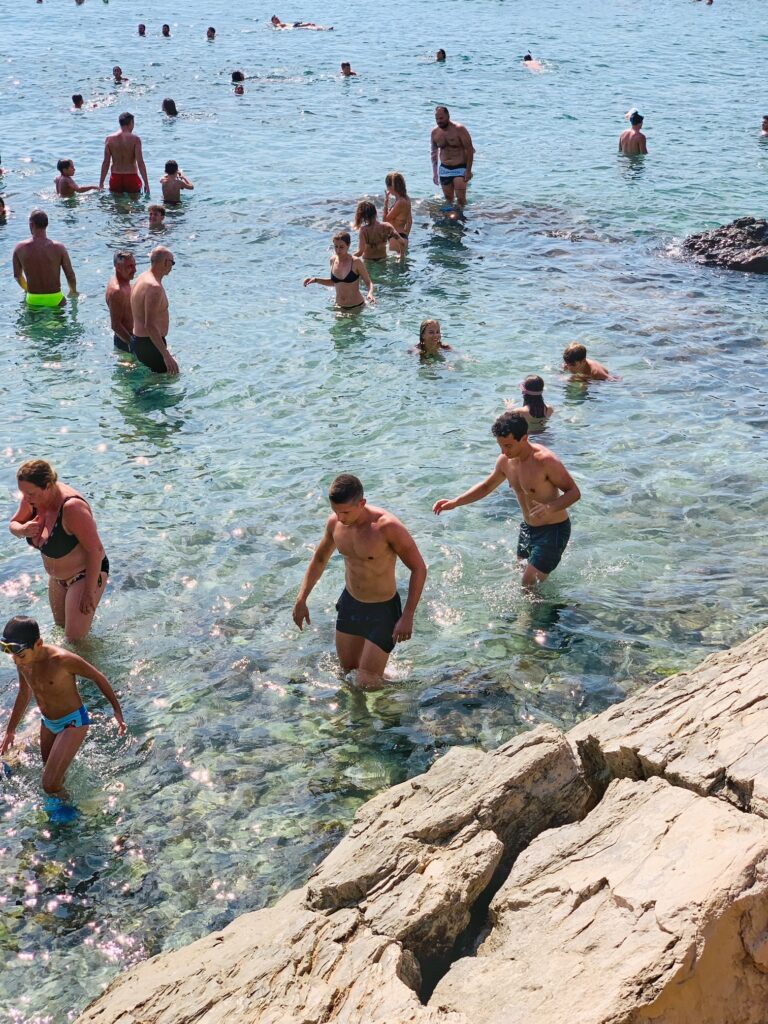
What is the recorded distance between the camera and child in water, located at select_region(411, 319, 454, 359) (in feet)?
45.3

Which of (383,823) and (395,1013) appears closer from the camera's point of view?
(395,1013)

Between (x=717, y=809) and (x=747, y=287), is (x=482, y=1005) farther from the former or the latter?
(x=747, y=287)

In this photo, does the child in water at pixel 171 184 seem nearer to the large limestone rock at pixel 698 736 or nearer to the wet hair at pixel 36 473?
the wet hair at pixel 36 473

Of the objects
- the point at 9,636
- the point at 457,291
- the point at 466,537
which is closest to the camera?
the point at 9,636

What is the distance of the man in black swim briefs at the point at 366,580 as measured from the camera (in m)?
7.34

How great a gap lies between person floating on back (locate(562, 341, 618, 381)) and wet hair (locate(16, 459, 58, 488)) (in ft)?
23.1

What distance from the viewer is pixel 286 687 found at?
806 centimetres

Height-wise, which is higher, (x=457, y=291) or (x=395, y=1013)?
(x=457, y=291)

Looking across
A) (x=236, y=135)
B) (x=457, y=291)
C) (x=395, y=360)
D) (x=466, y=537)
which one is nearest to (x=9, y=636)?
(x=466, y=537)

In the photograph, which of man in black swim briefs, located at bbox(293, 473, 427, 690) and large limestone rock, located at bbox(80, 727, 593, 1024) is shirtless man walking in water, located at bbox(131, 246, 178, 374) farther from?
large limestone rock, located at bbox(80, 727, 593, 1024)

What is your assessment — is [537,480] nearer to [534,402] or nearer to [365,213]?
[534,402]

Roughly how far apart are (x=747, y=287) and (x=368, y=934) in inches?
562

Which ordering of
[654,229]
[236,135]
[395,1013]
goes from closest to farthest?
[395,1013], [654,229], [236,135]

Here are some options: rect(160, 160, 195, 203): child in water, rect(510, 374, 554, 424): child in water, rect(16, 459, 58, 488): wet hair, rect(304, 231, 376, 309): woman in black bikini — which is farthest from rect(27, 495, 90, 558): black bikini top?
rect(160, 160, 195, 203): child in water
